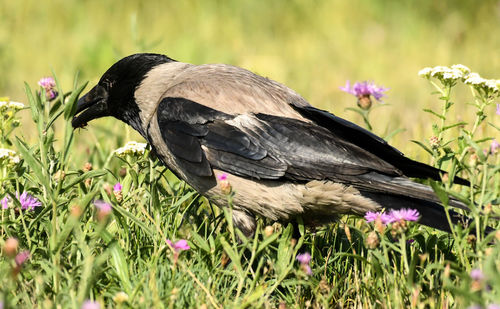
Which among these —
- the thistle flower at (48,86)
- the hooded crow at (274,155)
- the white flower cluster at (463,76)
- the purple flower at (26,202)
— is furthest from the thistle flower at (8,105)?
the white flower cluster at (463,76)

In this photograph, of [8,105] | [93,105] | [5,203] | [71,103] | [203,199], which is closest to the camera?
[71,103]

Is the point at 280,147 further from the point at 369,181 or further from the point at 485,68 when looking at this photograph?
the point at 485,68

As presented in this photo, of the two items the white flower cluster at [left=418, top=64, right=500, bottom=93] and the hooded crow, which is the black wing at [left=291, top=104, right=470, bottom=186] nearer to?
the hooded crow

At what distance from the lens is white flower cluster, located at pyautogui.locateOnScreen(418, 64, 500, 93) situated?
357 centimetres

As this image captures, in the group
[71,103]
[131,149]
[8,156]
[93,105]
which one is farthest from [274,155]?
[93,105]

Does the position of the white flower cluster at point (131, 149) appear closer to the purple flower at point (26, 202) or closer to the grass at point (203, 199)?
the grass at point (203, 199)

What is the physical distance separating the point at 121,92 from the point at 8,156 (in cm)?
103

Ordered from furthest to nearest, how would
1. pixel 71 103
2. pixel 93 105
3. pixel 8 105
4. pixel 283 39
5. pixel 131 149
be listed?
pixel 283 39 → pixel 93 105 → pixel 131 149 → pixel 8 105 → pixel 71 103

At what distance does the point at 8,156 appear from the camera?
3.48m

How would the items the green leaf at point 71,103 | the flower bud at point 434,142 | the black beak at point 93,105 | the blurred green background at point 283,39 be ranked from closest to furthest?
the green leaf at point 71,103
the flower bud at point 434,142
the black beak at point 93,105
the blurred green background at point 283,39

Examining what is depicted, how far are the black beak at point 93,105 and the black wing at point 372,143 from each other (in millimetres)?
1295

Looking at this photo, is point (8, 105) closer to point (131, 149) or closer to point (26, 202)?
point (26, 202)

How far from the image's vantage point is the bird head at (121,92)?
4348 millimetres

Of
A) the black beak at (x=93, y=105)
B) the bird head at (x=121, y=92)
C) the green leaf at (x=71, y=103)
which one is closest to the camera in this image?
the green leaf at (x=71, y=103)
